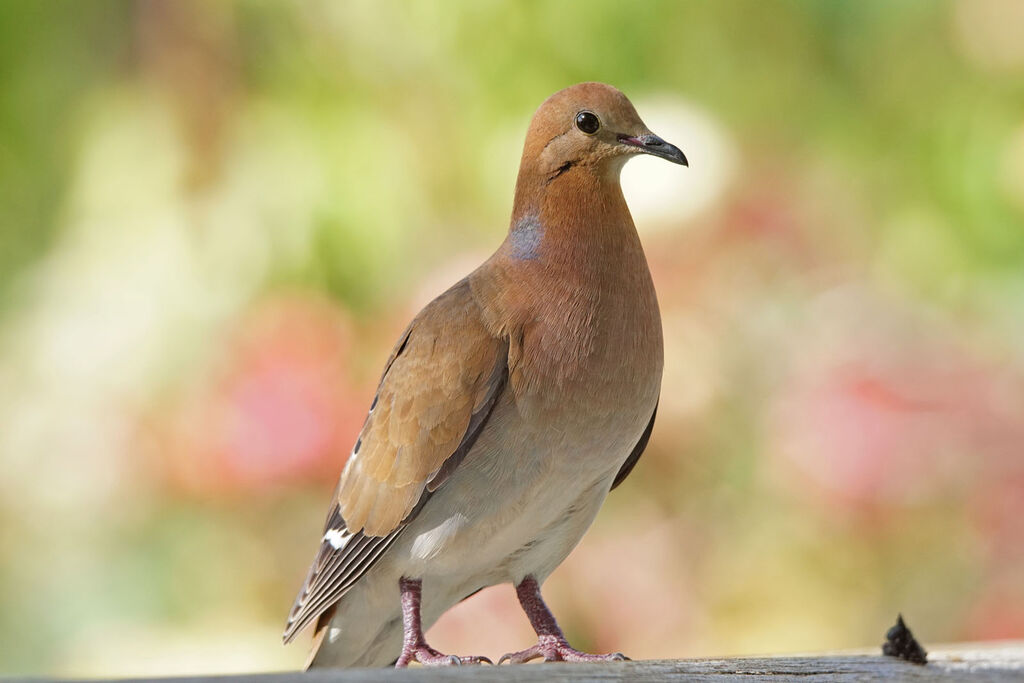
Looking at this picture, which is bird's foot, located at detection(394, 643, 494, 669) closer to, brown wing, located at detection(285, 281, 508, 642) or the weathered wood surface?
brown wing, located at detection(285, 281, 508, 642)

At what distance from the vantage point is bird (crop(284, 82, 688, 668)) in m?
1.84

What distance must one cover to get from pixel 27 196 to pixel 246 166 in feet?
2.77

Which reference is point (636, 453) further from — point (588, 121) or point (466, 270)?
point (466, 270)

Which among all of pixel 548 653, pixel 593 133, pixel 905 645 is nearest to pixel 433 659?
pixel 548 653

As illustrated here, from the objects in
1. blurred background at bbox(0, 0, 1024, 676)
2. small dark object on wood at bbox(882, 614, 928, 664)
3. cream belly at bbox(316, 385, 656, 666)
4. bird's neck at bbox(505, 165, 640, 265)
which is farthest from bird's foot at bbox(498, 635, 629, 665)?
blurred background at bbox(0, 0, 1024, 676)

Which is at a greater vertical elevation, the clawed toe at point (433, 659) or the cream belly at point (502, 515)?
the cream belly at point (502, 515)

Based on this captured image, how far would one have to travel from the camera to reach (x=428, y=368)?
1.92 meters

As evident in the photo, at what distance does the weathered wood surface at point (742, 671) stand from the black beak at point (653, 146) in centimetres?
75

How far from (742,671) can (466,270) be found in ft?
6.18

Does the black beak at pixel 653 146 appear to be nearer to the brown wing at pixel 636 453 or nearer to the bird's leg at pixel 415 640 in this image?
the brown wing at pixel 636 453

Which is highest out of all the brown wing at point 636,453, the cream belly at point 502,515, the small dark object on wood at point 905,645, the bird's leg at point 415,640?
the brown wing at point 636,453

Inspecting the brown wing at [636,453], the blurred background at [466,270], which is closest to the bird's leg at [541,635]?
the brown wing at [636,453]

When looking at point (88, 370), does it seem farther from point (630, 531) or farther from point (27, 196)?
point (630, 531)

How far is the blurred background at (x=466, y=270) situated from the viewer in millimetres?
3332
